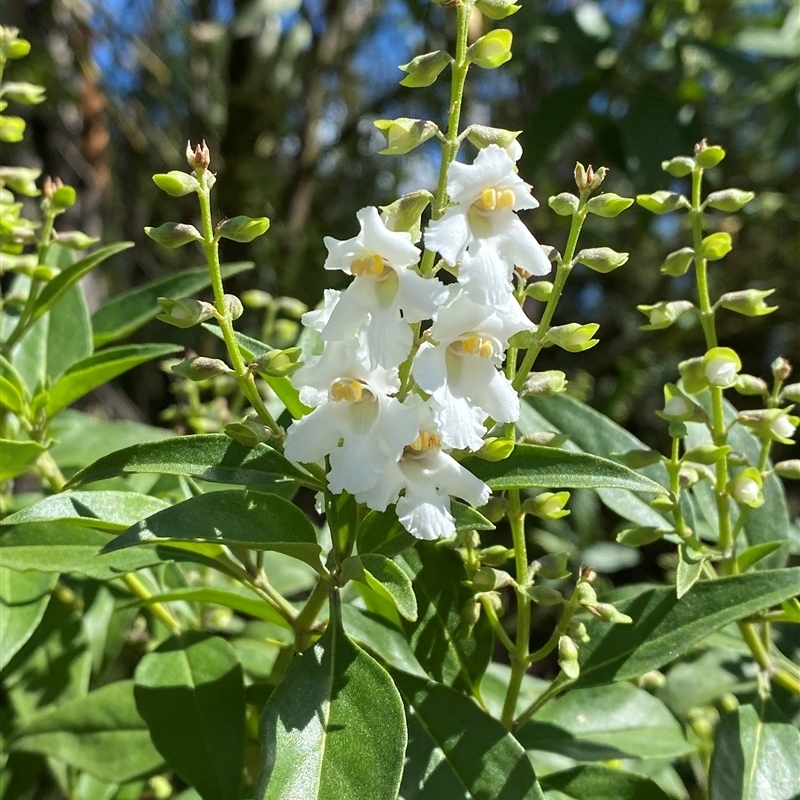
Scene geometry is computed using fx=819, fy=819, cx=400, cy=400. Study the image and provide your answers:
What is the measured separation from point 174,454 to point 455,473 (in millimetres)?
315

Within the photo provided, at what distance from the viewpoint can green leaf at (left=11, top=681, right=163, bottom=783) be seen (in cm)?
137

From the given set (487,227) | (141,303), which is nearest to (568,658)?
(487,227)

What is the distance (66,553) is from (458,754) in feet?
2.08

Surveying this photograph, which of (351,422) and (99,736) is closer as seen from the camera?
(351,422)

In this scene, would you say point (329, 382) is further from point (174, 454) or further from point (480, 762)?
point (480, 762)

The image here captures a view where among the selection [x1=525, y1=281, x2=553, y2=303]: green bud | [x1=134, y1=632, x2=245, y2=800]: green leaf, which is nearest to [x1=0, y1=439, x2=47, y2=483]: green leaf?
[x1=134, y1=632, x2=245, y2=800]: green leaf

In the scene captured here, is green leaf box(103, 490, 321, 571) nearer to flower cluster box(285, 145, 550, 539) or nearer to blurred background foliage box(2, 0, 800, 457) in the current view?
flower cluster box(285, 145, 550, 539)

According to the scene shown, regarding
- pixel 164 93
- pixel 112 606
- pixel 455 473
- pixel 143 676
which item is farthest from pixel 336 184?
pixel 455 473

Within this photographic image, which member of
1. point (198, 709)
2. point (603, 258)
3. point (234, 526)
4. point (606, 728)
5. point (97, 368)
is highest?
point (603, 258)

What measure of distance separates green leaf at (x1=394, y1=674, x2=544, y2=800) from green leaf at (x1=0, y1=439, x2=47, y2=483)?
64cm

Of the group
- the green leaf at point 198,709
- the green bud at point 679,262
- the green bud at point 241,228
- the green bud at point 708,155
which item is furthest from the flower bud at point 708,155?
the green leaf at point 198,709

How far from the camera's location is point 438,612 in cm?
110

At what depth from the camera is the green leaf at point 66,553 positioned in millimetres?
1161

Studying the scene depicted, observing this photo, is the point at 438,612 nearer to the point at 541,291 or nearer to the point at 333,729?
the point at 333,729
